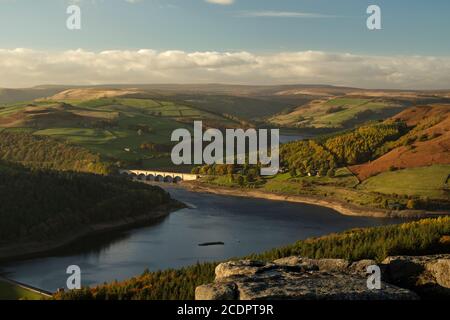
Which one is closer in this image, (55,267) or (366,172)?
(55,267)

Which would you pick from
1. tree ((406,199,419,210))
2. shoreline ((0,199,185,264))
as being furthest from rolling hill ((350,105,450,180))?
shoreline ((0,199,185,264))

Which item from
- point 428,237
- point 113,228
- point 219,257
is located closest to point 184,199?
point 113,228

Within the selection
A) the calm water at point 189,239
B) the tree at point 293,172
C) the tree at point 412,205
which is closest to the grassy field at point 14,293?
the calm water at point 189,239

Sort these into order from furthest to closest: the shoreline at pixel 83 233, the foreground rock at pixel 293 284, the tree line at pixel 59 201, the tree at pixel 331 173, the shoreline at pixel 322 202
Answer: the tree at pixel 331 173, the shoreline at pixel 322 202, the tree line at pixel 59 201, the shoreline at pixel 83 233, the foreground rock at pixel 293 284

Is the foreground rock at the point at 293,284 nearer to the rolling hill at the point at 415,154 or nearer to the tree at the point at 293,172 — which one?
the rolling hill at the point at 415,154

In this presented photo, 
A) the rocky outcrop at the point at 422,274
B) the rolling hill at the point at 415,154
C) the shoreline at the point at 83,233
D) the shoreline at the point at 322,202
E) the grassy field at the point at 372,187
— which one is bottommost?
the shoreline at the point at 322,202

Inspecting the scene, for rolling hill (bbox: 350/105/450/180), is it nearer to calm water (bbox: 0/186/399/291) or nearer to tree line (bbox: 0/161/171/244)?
calm water (bbox: 0/186/399/291)

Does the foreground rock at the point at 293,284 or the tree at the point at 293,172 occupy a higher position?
the foreground rock at the point at 293,284
